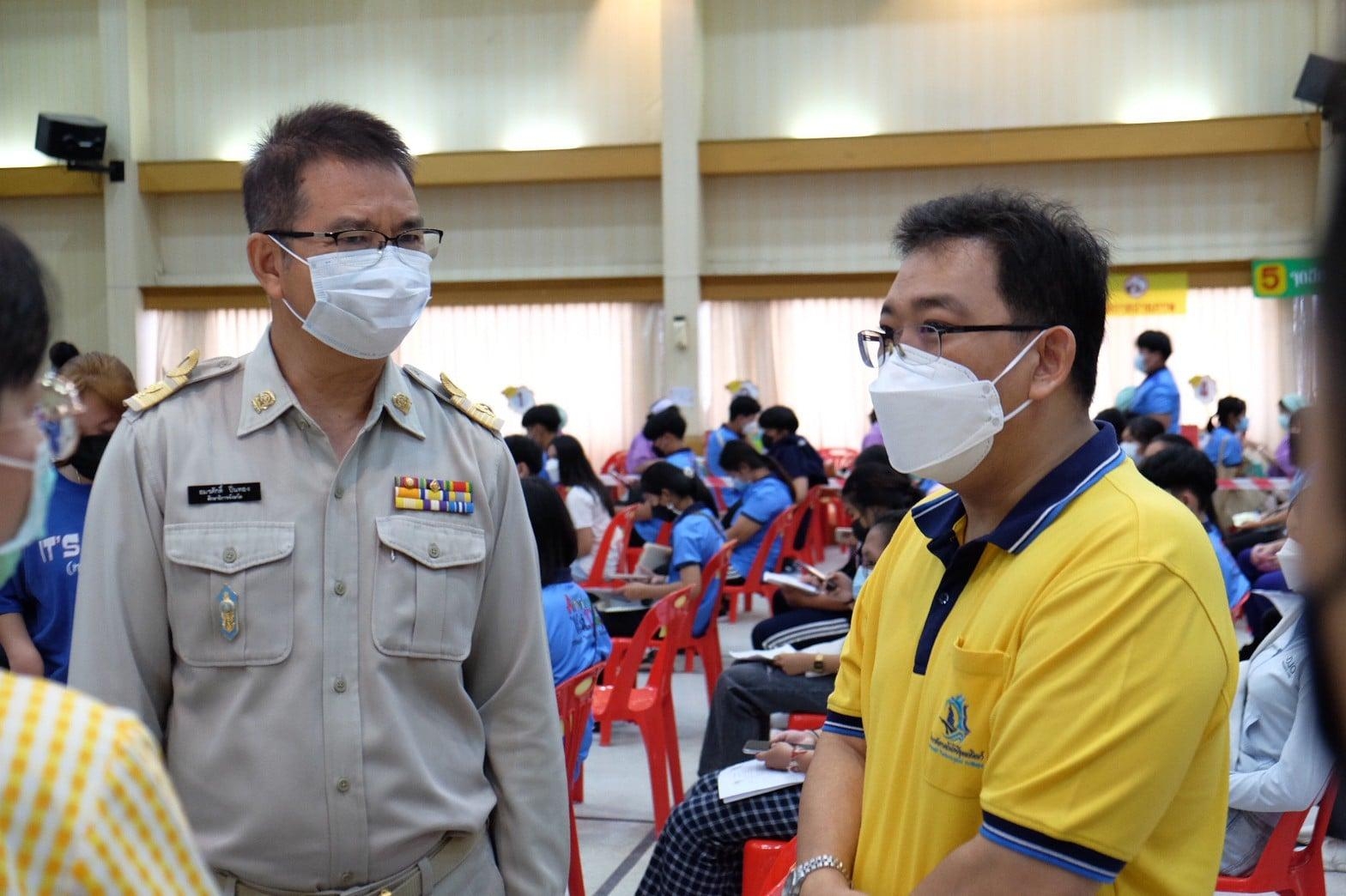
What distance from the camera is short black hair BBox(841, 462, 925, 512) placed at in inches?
190

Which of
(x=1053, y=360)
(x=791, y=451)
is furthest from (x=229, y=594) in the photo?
(x=791, y=451)

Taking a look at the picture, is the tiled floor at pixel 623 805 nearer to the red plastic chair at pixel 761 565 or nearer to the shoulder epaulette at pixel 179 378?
the red plastic chair at pixel 761 565

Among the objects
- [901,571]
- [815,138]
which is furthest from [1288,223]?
[901,571]

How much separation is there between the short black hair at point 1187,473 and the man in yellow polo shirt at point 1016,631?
2.99 meters

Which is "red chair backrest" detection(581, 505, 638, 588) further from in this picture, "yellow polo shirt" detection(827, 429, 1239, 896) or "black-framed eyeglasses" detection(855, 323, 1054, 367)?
"yellow polo shirt" detection(827, 429, 1239, 896)

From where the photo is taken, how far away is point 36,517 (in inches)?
36.7

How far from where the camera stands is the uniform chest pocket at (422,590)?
1.63m

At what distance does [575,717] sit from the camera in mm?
3436

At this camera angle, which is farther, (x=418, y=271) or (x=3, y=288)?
(x=418, y=271)

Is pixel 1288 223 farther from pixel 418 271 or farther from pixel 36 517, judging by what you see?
pixel 36 517

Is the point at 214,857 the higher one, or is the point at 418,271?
the point at 418,271

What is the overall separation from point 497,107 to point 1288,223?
26.6 ft

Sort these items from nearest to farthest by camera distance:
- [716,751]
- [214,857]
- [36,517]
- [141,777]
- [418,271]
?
[141,777]
[36,517]
[214,857]
[418,271]
[716,751]

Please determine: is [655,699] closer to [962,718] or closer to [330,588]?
[330,588]
